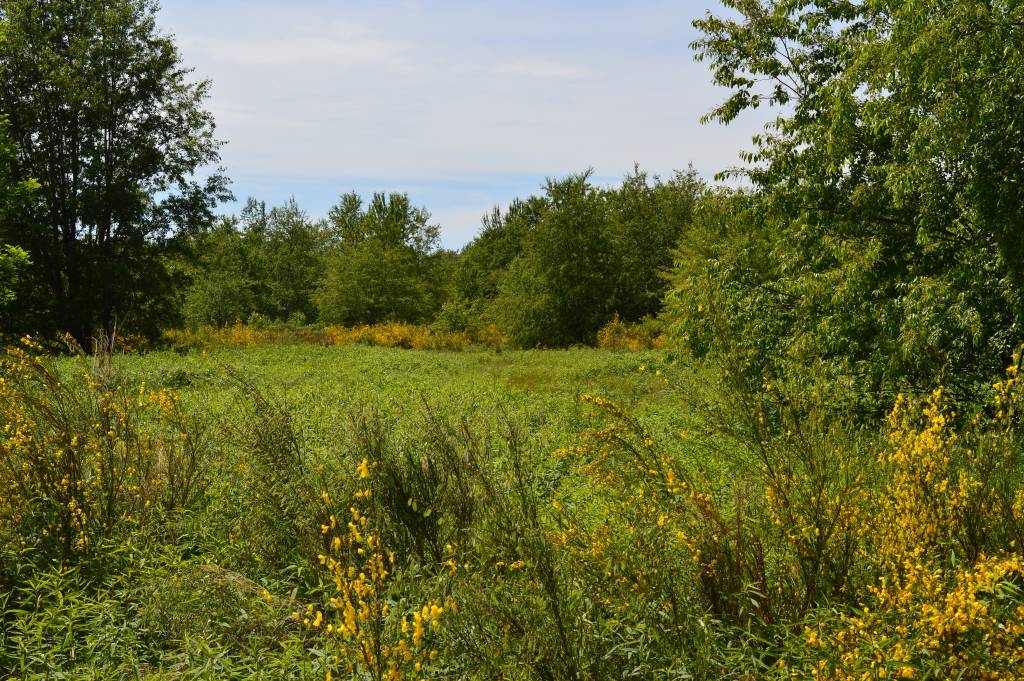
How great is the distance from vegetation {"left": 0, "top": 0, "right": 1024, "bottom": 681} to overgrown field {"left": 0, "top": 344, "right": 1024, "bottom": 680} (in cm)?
2

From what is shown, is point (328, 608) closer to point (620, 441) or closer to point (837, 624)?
point (620, 441)

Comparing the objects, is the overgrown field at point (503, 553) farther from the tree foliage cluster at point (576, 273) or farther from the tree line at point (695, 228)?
the tree foliage cluster at point (576, 273)

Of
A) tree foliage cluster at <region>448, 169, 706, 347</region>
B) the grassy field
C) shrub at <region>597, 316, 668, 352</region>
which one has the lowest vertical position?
the grassy field

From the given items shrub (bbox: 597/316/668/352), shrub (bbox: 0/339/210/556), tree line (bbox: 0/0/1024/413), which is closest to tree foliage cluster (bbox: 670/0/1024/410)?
tree line (bbox: 0/0/1024/413)

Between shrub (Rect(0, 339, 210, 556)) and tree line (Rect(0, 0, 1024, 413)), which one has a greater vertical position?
tree line (Rect(0, 0, 1024, 413))

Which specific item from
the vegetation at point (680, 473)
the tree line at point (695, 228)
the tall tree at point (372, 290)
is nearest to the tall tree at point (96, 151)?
the tree line at point (695, 228)

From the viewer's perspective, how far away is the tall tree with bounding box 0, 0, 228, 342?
1980cm

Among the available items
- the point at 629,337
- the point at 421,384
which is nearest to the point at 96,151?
the point at 421,384

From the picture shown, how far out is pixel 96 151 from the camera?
68.5 feet

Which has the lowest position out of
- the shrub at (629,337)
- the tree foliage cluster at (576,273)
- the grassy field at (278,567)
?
the grassy field at (278,567)

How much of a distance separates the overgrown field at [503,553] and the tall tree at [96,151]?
57.0ft

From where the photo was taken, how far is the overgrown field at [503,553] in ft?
9.00

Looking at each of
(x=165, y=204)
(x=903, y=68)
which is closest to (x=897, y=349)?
(x=903, y=68)

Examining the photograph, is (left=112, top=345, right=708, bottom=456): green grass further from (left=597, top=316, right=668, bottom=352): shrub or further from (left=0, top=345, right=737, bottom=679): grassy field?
(left=597, top=316, right=668, bottom=352): shrub
